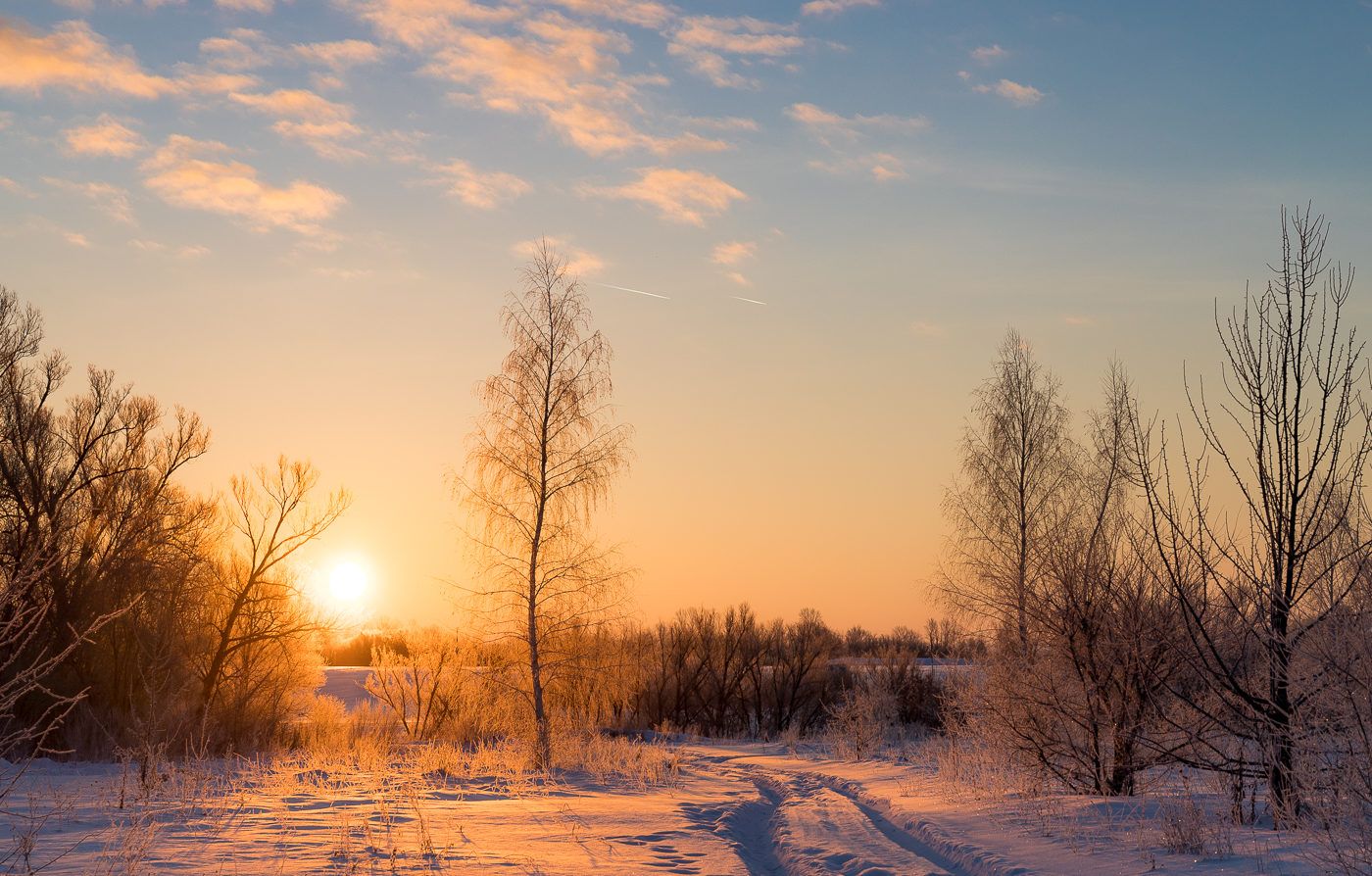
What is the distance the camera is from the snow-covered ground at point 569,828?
373 inches

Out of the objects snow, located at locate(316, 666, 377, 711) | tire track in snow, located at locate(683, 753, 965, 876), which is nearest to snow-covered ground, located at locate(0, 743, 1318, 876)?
tire track in snow, located at locate(683, 753, 965, 876)

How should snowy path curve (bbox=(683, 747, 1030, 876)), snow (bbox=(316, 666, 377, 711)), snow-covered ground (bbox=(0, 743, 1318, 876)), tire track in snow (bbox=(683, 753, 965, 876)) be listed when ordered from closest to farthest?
snow-covered ground (bbox=(0, 743, 1318, 876))
snowy path curve (bbox=(683, 747, 1030, 876))
tire track in snow (bbox=(683, 753, 965, 876))
snow (bbox=(316, 666, 377, 711))

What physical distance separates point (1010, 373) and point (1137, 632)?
17.5 metres

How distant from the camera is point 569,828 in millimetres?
12797

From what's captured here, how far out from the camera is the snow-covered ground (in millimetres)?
9469

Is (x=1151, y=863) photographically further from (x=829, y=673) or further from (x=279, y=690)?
(x=829, y=673)

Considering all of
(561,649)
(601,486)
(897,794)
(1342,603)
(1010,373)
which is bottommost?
(897,794)

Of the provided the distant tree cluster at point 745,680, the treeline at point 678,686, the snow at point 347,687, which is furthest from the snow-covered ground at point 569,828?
the snow at point 347,687

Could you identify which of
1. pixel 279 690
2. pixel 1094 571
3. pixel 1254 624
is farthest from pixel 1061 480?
pixel 279 690

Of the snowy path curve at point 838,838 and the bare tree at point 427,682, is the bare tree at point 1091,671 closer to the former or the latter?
the snowy path curve at point 838,838

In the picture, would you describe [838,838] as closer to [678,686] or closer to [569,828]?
[569,828]

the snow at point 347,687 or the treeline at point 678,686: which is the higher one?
the treeline at point 678,686

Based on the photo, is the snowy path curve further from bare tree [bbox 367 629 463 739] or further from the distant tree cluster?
the distant tree cluster

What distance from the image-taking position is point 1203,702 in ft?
42.8
